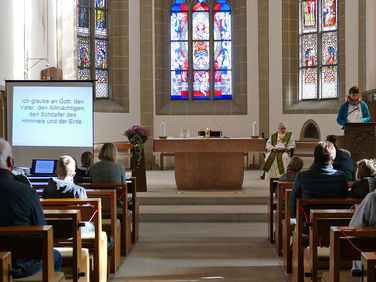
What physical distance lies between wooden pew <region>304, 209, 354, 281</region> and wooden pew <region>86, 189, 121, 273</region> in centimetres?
199

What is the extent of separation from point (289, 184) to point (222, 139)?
4.09 m

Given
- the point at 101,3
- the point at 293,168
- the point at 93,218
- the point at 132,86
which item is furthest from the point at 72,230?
the point at 101,3

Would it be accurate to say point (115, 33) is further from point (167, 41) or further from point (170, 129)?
point (170, 129)

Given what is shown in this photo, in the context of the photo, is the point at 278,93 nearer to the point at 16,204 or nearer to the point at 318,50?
the point at 318,50

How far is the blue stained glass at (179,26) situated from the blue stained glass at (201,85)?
100cm

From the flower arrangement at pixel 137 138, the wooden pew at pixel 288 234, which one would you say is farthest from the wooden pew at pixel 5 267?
the flower arrangement at pixel 137 138

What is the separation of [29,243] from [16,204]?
10.6 inches

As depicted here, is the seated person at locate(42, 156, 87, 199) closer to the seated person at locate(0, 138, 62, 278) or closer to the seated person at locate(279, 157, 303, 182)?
the seated person at locate(0, 138, 62, 278)

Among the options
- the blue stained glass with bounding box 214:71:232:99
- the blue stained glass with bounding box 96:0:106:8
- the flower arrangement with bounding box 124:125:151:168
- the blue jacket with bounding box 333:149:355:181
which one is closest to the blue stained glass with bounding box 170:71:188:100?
the blue stained glass with bounding box 214:71:232:99

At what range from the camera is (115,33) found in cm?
1580

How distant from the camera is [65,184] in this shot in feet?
18.0

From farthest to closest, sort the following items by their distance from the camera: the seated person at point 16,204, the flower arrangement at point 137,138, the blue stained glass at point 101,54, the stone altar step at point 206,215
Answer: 1. the blue stained glass at point 101,54
2. the flower arrangement at point 137,138
3. the stone altar step at point 206,215
4. the seated person at point 16,204

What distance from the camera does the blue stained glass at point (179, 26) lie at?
16406 millimetres

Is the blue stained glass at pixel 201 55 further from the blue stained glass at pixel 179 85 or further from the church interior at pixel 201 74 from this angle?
the blue stained glass at pixel 179 85
